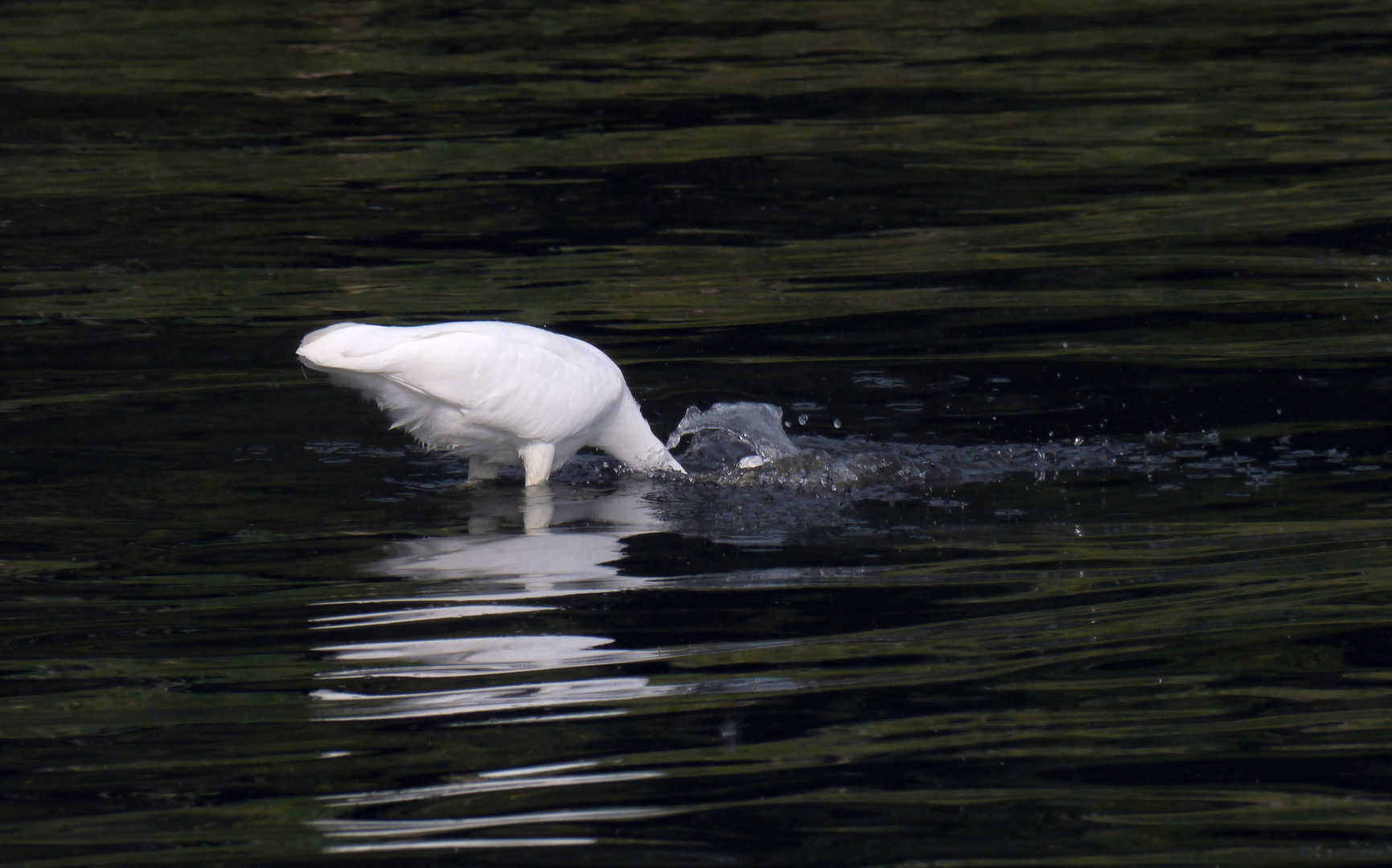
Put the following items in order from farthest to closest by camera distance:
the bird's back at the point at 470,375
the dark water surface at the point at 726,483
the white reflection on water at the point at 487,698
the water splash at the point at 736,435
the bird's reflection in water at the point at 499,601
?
the water splash at the point at 736,435 → the bird's back at the point at 470,375 → the bird's reflection in water at the point at 499,601 → the white reflection on water at the point at 487,698 → the dark water surface at the point at 726,483

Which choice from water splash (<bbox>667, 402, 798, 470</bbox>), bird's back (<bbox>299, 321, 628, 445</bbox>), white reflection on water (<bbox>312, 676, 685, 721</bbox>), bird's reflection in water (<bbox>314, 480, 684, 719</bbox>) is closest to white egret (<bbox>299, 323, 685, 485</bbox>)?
bird's back (<bbox>299, 321, 628, 445</bbox>)

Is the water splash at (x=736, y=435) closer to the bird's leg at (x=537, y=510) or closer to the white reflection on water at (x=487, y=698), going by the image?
the bird's leg at (x=537, y=510)

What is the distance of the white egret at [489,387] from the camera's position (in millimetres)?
5840

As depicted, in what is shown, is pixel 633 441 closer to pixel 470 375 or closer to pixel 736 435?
pixel 736 435

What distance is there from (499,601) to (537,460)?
151 centimetres

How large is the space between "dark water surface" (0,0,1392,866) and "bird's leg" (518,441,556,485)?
82 millimetres

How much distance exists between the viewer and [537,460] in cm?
633

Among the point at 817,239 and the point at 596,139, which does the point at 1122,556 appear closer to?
the point at 817,239

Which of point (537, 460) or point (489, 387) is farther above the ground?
point (489, 387)

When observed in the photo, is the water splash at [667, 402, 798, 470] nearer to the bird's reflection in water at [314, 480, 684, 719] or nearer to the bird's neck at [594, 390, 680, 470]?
the bird's neck at [594, 390, 680, 470]

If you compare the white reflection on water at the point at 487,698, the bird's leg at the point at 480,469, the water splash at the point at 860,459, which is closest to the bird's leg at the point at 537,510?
Result: the bird's leg at the point at 480,469

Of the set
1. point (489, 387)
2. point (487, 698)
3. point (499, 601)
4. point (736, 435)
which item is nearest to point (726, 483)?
point (736, 435)

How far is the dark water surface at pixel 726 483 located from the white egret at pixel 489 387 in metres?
0.22

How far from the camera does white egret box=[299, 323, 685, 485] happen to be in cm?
584
